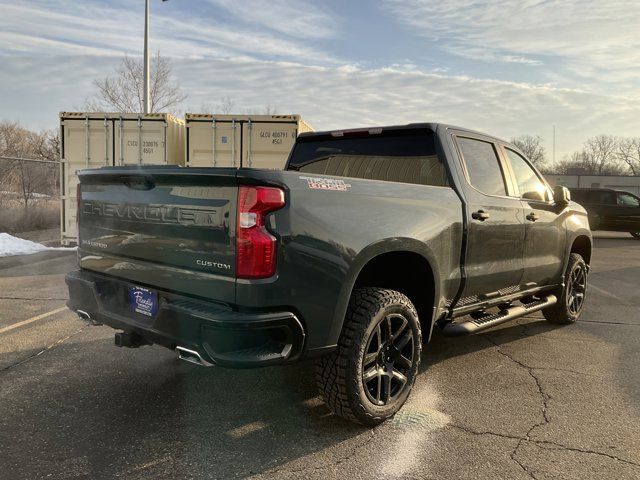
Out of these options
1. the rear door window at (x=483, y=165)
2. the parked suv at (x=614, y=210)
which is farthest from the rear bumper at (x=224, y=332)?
the parked suv at (x=614, y=210)

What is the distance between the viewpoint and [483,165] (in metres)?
4.54

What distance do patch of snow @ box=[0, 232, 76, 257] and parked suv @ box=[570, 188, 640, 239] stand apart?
1733cm

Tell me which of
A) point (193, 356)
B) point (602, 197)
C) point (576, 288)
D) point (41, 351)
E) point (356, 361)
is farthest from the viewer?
point (602, 197)

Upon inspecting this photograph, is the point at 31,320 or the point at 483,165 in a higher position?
the point at 483,165

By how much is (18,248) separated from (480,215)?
10.6 m

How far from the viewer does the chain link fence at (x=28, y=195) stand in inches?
566

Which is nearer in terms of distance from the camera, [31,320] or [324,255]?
[324,255]

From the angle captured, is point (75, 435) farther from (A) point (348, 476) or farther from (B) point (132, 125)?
(B) point (132, 125)

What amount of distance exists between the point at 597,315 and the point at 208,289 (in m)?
5.69

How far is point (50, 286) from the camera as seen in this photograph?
774 cm

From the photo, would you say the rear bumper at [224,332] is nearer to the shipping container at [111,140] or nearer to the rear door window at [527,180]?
the rear door window at [527,180]

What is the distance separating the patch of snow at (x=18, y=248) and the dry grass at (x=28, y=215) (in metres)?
2.66

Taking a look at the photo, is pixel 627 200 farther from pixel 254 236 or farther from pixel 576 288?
pixel 254 236

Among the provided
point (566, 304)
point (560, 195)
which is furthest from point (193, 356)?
point (566, 304)
